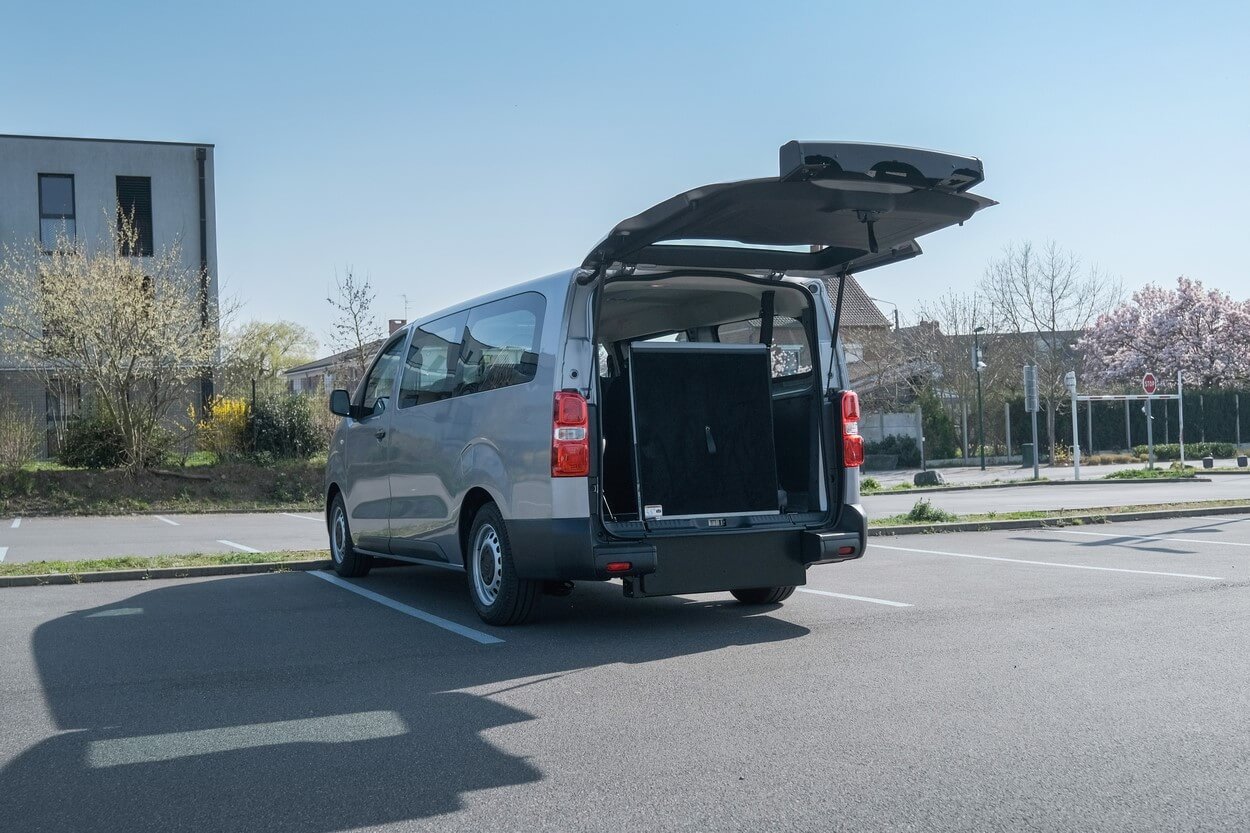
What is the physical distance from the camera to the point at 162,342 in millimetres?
20984

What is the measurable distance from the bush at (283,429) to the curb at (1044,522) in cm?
1382

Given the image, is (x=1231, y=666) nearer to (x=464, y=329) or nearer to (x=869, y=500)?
(x=464, y=329)

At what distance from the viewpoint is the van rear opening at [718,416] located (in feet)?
23.2

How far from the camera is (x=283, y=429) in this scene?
23406 mm

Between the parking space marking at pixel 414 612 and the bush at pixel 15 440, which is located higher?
the bush at pixel 15 440

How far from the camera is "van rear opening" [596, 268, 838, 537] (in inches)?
279

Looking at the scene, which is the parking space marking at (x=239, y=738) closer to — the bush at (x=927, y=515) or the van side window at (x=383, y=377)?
the van side window at (x=383, y=377)

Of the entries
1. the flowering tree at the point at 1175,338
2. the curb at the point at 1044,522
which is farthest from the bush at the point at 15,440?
the flowering tree at the point at 1175,338

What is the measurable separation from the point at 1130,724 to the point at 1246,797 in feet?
3.03

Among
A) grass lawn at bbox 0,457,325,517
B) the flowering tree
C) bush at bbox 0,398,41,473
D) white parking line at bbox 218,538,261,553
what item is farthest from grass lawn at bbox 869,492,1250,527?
the flowering tree

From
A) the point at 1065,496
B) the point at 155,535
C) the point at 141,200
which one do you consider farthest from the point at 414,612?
the point at 141,200

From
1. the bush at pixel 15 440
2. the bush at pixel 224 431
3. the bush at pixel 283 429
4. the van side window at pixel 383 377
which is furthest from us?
the bush at pixel 283 429

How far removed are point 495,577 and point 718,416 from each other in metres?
1.71

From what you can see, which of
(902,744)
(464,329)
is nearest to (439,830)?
(902,744)
